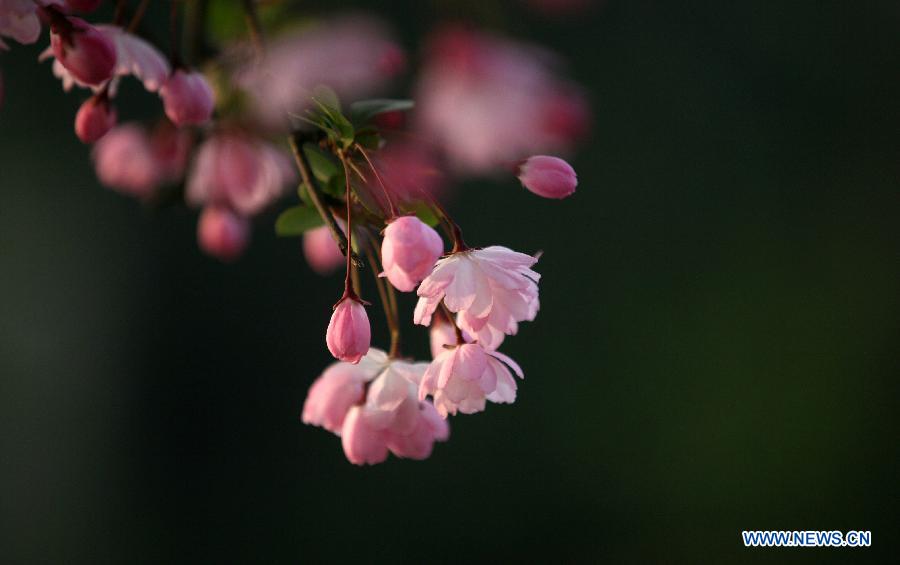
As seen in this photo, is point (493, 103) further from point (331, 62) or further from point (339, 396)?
point (339, 396)

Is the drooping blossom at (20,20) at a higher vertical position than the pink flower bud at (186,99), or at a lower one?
lower

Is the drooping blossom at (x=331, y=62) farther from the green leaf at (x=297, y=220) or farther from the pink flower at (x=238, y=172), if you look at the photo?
the green leaf at (x=297, y=220)

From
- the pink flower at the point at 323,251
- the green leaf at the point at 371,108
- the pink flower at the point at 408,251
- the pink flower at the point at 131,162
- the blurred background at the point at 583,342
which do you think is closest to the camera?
the pink flower at the point at 408,251

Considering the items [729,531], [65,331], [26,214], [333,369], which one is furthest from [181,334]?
[333,369]

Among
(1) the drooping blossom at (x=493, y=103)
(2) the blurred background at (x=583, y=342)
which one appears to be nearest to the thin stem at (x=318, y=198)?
(1) the drooping blossom at (x=493, y=103)

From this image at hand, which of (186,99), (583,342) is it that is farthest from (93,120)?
(583,342)

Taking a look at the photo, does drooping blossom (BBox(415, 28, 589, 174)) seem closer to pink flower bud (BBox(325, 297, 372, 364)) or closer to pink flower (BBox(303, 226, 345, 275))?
pink flower (BBox(303, 226, 345, 275))

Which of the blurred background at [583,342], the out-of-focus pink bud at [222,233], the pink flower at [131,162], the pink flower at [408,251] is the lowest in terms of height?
the pink flower at [408,251]

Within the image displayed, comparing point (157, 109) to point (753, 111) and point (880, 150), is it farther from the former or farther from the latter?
point (880, 150)
